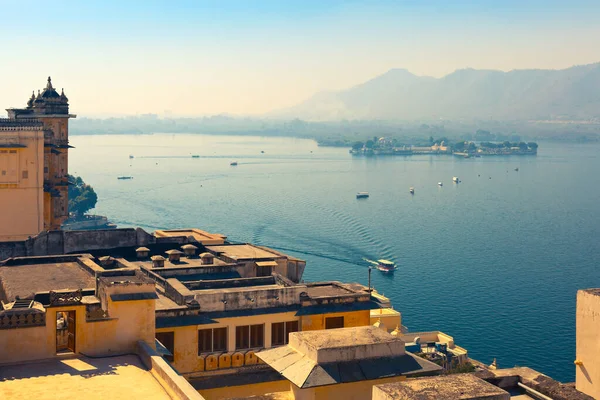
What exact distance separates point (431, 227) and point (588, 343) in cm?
6032

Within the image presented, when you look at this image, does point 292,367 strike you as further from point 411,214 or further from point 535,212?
point 535,212

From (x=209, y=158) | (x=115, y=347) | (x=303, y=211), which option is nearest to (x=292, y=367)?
(x=115, y=347)

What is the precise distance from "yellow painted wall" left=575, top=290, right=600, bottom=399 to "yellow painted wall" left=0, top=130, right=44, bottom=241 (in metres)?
15.0

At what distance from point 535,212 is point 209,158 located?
82.7 metres

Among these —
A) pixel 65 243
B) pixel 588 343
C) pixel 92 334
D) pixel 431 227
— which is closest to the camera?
pixel 92 334

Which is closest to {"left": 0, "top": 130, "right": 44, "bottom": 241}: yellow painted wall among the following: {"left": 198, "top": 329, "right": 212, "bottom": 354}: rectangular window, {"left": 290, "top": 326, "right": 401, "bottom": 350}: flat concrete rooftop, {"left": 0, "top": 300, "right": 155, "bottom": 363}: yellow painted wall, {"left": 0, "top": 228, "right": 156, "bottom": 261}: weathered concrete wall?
{"left": 0, "top": 228, "right": 156, "bottom": 261}: weathered concrete wall

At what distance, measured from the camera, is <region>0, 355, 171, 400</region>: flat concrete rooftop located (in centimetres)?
813

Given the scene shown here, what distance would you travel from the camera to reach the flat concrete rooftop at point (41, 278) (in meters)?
11.5

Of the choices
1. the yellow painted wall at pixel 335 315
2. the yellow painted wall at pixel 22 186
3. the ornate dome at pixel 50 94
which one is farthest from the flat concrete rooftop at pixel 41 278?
the ornate dome at pixel 50 94

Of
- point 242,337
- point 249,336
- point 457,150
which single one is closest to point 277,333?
point 249,336

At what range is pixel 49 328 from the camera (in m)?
9.12

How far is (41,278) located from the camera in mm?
12367

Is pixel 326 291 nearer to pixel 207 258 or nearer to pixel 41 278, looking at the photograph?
pixel 207 258

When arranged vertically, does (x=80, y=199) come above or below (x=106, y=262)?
below
